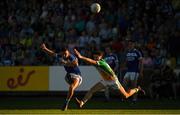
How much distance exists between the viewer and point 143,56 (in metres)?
25.9

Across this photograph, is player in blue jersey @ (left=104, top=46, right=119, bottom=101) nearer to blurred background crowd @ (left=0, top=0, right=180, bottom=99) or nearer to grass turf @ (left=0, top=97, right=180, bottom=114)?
blurred background crowd @ (left=0, top=0, right=180, bottom=99)

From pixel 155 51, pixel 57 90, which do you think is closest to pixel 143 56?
pixel 155 51

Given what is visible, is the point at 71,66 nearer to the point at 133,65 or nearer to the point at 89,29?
the point at 133,65

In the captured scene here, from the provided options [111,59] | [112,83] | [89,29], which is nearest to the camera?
[112,83]

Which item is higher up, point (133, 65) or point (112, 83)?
point (133, 65)

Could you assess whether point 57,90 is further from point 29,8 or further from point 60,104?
point 29,8

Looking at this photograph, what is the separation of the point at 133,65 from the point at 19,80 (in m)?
5.28

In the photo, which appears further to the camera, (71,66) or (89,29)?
(89,29)

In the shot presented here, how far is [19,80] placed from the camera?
2675cm

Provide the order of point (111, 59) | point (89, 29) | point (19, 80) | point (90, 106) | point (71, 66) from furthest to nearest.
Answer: point (89, 29), point (19, 80), point (111, 59), point (90, 106), point (71, 66)

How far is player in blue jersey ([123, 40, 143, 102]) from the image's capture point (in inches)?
948

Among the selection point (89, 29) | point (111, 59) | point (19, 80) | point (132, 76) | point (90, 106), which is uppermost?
point (89, 29)

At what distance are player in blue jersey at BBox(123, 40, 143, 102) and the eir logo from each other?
454 centimetres

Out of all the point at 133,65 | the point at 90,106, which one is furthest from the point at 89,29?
the point at 90,106
